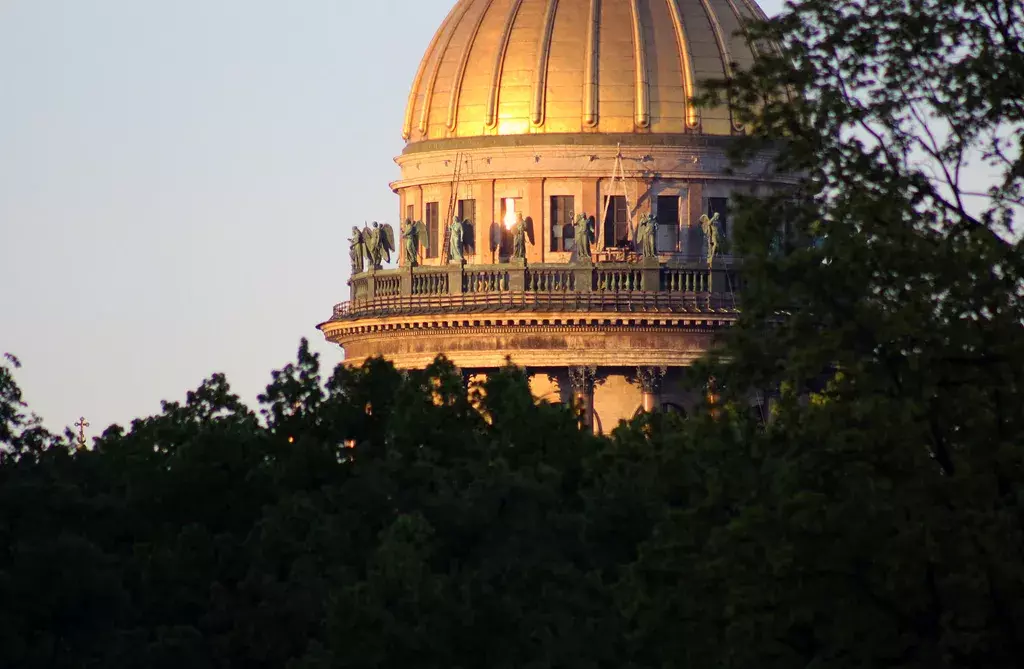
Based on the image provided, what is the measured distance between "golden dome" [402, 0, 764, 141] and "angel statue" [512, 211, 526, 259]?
291cm

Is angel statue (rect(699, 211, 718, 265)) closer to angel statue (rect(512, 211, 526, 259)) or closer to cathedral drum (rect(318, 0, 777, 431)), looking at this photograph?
cathedral drum (rect(318, 0, 777, 431))

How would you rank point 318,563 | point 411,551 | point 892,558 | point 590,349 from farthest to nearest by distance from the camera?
point 590,349, point 318,563, point 411,551, point 892,558

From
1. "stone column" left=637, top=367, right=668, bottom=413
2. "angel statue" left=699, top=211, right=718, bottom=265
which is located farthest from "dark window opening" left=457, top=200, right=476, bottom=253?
"stone column" left=637, top=367, right=668, bottom=413

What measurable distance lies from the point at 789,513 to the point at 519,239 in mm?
79583

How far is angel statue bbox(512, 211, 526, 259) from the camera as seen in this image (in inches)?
5207

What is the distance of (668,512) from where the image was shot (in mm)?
58844

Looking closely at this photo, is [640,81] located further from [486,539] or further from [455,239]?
[486,539]

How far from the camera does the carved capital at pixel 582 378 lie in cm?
12938

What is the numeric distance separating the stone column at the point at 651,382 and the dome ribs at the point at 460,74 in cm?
1084

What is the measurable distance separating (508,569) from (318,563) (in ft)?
12.2

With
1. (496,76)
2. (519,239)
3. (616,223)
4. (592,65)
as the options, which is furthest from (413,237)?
(592,65)

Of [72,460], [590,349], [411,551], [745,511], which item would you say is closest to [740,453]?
[745,511]

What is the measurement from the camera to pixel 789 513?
52906 mm

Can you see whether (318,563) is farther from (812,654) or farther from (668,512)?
(812,654)
